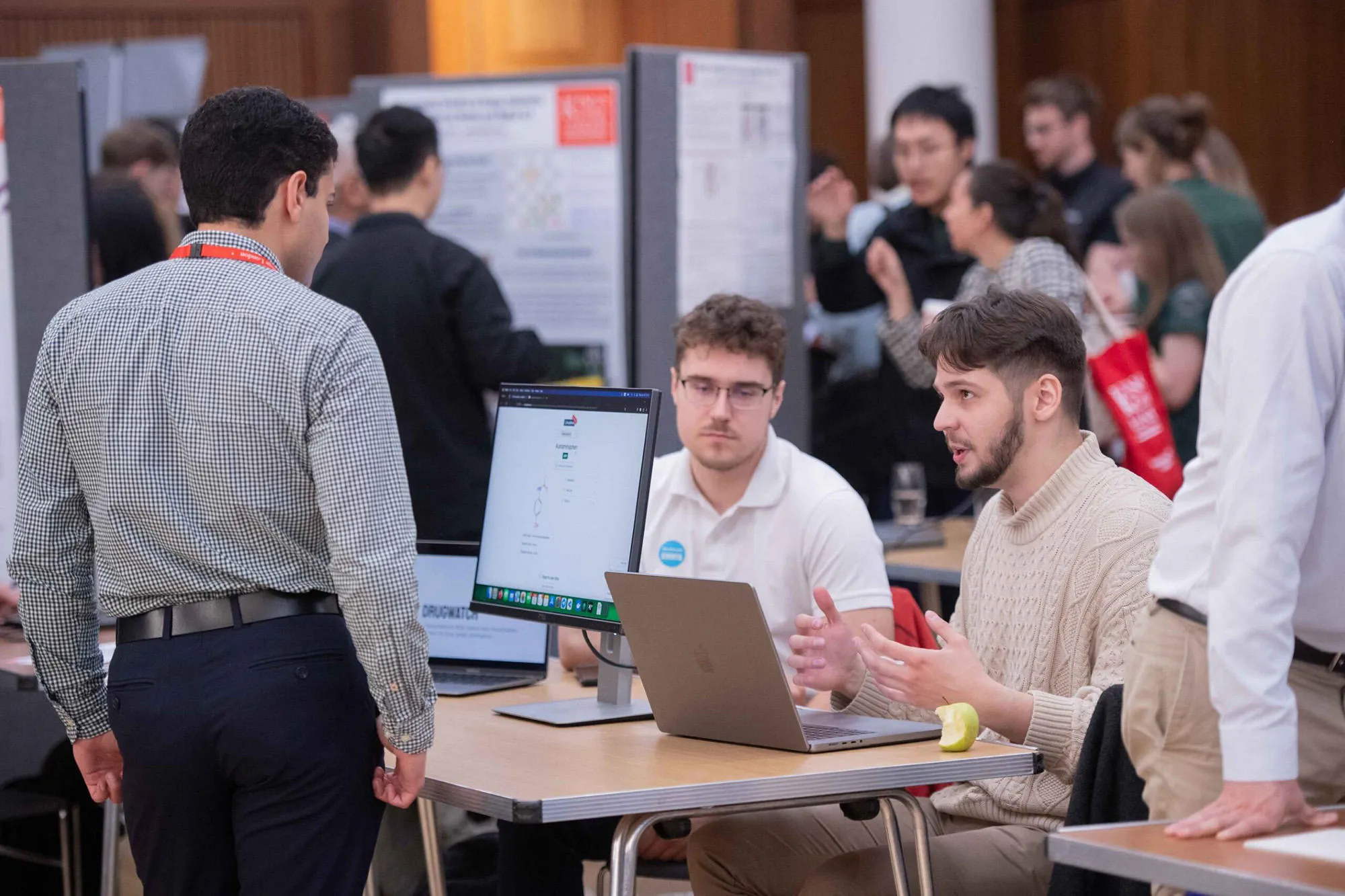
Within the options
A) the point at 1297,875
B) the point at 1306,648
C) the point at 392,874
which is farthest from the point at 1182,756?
the point at 392,874

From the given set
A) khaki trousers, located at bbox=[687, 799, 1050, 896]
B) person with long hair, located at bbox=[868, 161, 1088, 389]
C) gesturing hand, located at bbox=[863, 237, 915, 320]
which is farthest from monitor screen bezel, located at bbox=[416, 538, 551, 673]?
gesturing hand, located at bbox=[863, 237, 915, 320]

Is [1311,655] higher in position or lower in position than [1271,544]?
lower

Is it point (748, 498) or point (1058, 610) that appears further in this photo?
point (748, 498)

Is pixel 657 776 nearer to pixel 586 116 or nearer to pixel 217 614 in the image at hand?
pixel 217 614

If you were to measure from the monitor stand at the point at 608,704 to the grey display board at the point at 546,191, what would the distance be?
1966 millimetres

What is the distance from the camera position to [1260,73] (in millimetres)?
6809

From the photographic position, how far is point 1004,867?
7.26ft

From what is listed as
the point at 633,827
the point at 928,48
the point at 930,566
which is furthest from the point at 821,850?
the point at 928,48

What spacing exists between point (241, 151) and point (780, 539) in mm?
1185

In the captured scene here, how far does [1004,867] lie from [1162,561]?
0.64m

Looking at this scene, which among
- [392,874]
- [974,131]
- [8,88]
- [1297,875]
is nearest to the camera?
[1297,875]

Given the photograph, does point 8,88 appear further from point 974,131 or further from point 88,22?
point 88,22

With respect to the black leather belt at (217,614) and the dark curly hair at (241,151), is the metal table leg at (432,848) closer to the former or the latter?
the black leather belt at (217,614)

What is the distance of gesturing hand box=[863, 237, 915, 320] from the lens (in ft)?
14.5
